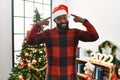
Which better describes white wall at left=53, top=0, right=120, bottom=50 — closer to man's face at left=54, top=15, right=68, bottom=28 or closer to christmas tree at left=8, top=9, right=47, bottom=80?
christmas tree at left=8, top=9, right=47, bottom=80

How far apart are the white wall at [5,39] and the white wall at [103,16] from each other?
4.48 feet

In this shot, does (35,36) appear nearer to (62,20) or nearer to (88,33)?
(62,20)

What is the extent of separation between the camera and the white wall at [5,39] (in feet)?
9.75

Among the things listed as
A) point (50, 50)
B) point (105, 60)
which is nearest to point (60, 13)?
point (50, 50)

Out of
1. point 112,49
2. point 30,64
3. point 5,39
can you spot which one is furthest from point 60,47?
point 5,39

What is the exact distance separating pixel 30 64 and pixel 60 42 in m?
1.20

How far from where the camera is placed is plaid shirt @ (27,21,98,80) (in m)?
1.58

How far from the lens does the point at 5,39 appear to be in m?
3.03

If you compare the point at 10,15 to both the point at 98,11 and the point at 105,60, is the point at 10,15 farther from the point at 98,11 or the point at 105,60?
the point at 105,60

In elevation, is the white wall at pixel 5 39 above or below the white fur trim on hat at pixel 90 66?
above

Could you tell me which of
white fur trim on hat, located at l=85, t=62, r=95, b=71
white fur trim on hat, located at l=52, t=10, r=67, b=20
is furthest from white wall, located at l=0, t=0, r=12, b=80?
white fur trim on hat, located at l=52, t=10, r=67, b=20

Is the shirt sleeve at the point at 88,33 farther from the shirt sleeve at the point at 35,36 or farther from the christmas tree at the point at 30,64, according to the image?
the christmas tree at the point at 30,64

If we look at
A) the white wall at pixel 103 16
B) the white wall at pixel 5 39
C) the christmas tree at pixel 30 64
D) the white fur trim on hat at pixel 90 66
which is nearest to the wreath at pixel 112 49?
the white wall at pixel 103 16

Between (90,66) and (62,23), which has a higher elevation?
(62,23)
